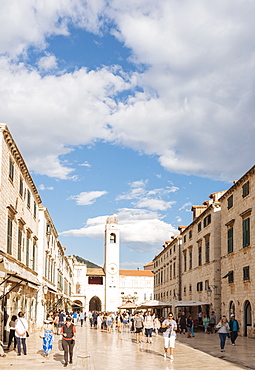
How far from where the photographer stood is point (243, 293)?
2856cm

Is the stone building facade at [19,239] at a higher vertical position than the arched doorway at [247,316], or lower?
higher

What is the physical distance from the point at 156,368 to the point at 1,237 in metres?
9.54

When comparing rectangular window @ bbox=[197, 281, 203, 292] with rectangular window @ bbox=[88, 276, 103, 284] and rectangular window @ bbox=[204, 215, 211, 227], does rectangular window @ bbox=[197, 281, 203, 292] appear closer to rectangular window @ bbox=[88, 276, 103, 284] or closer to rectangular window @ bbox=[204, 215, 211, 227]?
rectangular window @ bbox=[204, 215, 211, 227]

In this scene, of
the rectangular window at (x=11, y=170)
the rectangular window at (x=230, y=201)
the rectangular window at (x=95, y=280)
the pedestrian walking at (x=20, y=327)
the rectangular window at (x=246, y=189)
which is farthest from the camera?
the rectangular window at (x=95, y=280)

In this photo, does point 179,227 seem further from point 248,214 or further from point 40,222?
point 248,214

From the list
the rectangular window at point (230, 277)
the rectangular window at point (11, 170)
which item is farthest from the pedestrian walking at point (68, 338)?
the rectangular window at point (230, 277)

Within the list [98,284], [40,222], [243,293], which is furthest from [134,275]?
[243,293]

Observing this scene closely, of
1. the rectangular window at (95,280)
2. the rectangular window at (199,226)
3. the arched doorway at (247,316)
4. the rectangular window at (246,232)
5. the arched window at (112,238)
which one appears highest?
the arched window at (112,238)

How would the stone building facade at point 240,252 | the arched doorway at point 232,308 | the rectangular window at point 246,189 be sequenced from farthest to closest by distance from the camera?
the arched doorway at point 232,308 → the rectangular window at point 246,189 → the stone building facade at point 240,252

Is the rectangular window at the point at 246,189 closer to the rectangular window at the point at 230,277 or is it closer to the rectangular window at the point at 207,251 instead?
the rectangular window at the point at 230,277

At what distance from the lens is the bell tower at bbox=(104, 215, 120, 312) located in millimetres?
90625

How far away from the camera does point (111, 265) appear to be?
92.1 metres

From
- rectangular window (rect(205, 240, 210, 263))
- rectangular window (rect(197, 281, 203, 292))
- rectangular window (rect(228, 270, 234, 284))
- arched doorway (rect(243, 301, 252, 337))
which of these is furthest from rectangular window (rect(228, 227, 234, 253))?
rectangular window (rect(197, 281, 203, 292))

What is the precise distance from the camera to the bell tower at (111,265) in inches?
3568
